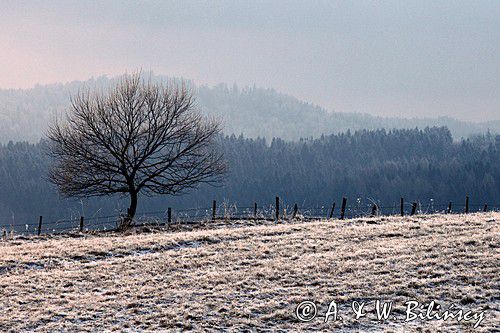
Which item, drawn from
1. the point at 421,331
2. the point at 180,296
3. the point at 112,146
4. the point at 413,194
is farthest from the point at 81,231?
the point at 413,194

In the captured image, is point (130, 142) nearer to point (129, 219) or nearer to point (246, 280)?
point (129, 219)

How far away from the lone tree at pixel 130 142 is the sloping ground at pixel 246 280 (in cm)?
1290

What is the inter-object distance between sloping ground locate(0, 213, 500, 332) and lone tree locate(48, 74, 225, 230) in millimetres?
12901

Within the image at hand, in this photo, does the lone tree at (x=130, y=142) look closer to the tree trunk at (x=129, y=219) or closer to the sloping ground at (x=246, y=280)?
the tree trunk at (x=129, y=219)

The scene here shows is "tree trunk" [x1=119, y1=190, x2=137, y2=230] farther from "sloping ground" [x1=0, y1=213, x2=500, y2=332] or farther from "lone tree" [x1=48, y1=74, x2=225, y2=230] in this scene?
"sloping ground" [x1=0, y1=213, x2=500, y2=332]

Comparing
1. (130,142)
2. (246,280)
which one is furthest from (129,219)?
(246,280)

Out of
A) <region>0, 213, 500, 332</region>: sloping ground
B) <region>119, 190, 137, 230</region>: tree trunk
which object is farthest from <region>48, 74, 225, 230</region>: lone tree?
<region>0, 213, 500, 332</region>: sloping ground

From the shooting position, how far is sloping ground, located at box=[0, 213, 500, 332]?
42.0ft

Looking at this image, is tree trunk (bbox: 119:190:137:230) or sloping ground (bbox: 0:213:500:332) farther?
tree trunk (bbox: 119:190:137:230)

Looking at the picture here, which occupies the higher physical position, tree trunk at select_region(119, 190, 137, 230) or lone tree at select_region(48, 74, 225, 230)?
lone tree at select_region(48, 74, 225, 230)

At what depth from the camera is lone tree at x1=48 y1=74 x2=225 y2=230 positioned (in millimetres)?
36438

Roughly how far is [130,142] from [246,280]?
2281cm

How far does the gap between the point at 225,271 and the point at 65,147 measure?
73.4ft

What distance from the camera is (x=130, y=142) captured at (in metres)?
37.0
